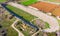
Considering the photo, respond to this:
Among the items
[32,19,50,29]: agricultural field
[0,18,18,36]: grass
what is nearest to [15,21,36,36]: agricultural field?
[0,18,18,36]: grass

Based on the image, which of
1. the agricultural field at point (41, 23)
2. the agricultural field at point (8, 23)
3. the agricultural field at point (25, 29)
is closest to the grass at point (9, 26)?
the agricultural field at point (8, 23)

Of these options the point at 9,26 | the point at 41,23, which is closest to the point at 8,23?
the point at 9,26

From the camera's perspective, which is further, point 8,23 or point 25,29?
point 8,23

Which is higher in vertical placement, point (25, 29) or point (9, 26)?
point (25, 29)

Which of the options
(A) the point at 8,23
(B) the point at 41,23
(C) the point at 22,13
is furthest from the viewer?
(C) the point at 22,13

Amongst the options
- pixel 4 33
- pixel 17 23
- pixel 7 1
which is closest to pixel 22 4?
pixel 7 1

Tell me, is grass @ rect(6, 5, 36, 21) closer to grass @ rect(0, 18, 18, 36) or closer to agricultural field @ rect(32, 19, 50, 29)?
agricultural field @ rect(32, 19, 50, 29)

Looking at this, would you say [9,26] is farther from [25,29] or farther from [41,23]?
[41,23]

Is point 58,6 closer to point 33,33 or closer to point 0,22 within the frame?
point 33,33

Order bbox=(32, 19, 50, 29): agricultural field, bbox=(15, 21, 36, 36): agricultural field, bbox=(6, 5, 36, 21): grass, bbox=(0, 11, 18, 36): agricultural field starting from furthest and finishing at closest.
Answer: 1. bbox=(6, 5, 36, 21): grass
2. bbox=(32, 19, 50, 29): agricultural field
3. bbox=(0, 11, 18, 36): agricultural field
4. bbox=(15, 21, 36, 36): agricultural field

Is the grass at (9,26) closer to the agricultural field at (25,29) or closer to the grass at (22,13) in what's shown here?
the agricultural field at (25,29)

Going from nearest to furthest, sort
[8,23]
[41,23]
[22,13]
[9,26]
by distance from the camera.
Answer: [41,23] < [9,26] < [8,23] < [22,13]
